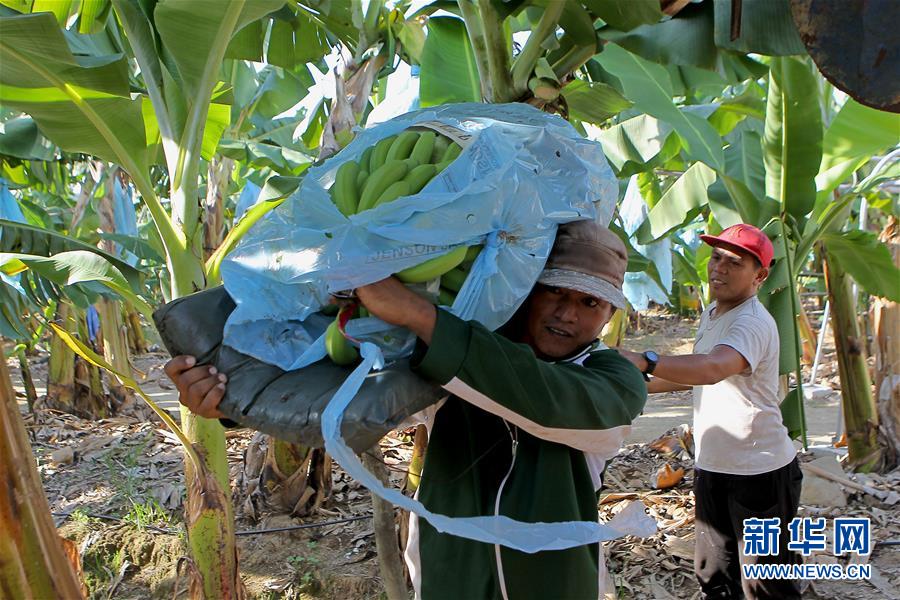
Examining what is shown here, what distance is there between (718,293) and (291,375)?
2.14 metres

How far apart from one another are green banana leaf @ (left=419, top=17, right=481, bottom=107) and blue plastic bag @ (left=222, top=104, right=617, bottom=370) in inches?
65.9

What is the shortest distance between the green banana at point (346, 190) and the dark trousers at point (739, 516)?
7.37 ft

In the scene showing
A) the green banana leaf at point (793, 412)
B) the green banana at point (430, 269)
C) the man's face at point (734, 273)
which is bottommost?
the green banana leaf at point (793, 412)

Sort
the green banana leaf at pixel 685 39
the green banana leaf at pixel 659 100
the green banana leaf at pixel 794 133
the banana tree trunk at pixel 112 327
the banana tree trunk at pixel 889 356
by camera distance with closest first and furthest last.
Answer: the green banana leaf at pixel 685 39
the green banana leaf at pixel 794 133
the green banana leaf at pixel 659 100
the banana tree trunk at pixel 889 356
the banana tree trunk at pixel 112 327

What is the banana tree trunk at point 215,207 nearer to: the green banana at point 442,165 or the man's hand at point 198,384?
the man's hand at point 198,384

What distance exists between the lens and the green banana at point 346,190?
4.05ft

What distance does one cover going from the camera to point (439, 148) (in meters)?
1.35

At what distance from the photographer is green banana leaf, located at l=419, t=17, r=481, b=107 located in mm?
3090

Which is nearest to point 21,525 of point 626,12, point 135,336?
point 626,12

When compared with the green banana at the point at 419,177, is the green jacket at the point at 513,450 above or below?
below

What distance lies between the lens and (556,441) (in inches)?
52.8

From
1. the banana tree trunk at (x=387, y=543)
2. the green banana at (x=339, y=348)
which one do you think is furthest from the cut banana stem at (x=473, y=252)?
the banana tree trunk at (x=387, y=543)

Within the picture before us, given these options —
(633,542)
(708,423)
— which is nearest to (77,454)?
(633,542)

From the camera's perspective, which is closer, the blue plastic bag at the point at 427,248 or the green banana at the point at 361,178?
the blue plastic bag at the point at 427,248
